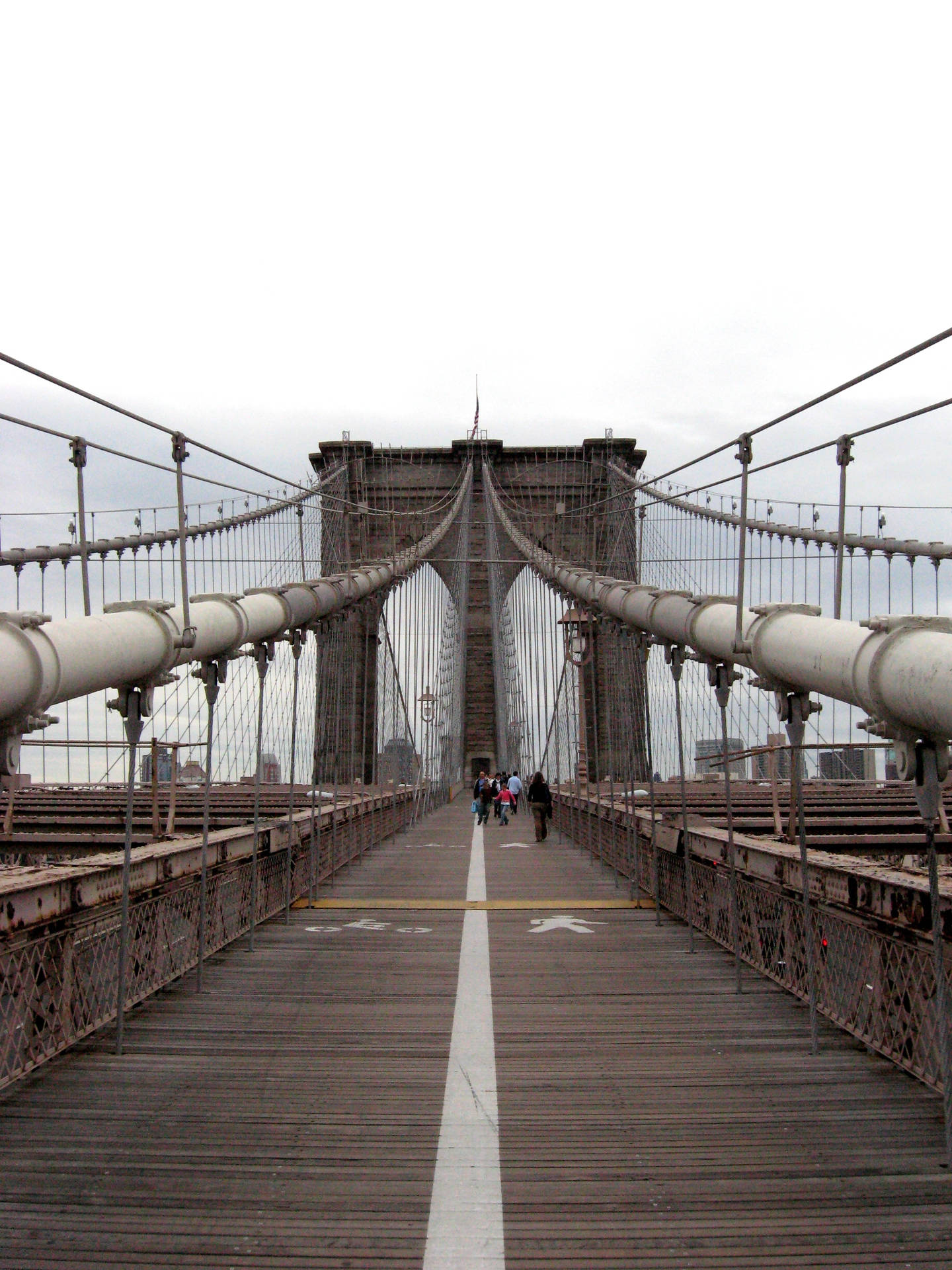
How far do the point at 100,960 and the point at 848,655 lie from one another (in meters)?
3.54

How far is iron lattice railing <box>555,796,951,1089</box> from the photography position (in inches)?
163

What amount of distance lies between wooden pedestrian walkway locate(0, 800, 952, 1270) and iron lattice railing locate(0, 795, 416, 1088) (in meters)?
0.12

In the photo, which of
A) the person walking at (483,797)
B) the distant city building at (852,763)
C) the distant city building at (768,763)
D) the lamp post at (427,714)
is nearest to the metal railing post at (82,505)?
the distant city building at (768,763)

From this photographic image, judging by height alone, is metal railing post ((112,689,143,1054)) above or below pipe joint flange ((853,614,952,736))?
below

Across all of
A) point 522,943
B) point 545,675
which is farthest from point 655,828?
point 545,675

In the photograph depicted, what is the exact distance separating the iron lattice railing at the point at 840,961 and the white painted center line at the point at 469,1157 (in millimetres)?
1528

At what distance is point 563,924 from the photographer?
27.7 feet

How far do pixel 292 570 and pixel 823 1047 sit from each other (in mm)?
20504

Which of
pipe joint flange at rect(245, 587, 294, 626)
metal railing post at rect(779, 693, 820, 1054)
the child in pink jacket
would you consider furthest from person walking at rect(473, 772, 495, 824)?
metal railing post at rect(779, 693, 820, 1054)

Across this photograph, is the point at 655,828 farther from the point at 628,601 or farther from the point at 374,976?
the point at 374,976

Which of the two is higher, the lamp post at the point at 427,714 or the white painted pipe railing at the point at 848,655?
the white painted pipe railing at the point at 848,655

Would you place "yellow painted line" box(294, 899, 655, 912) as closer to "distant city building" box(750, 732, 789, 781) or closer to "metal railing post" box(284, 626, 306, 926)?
"metal railing post" box(284, 626, 306, 926)

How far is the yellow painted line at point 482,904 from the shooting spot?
30.7 feet

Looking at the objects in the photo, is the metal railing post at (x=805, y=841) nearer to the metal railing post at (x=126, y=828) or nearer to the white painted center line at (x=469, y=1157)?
the white painted center line at (x=469, y=1157)
